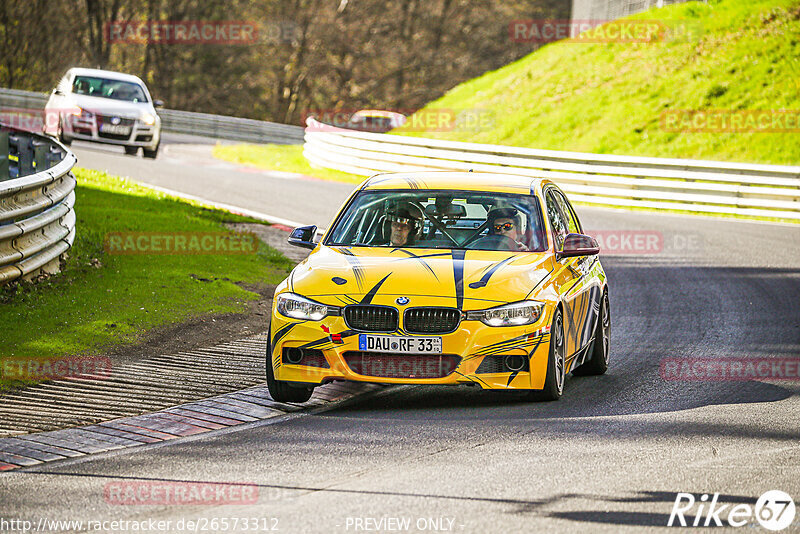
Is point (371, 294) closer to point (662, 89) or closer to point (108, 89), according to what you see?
point (108, 89)

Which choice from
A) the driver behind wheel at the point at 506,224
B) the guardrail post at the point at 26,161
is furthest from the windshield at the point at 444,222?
the guardrail post at the point at 26,161

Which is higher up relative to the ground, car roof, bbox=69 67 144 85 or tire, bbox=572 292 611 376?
car roof, bbox=69 67 144 85

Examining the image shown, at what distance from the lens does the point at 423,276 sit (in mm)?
8367

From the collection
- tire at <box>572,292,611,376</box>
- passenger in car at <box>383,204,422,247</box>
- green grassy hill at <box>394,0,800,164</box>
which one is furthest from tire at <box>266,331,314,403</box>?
green grassy hill at <box>394,0,800,164</box>

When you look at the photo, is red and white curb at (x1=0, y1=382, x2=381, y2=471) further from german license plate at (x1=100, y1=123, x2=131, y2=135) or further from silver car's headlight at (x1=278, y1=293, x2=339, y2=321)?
german license plate at (x1=100, y1=123, x2=131, y2=135)

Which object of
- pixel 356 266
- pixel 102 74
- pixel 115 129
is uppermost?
pixel 102 74

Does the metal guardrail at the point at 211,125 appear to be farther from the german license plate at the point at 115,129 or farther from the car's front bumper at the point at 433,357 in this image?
the car's front bumper at the point at 433,357

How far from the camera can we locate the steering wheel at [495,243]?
360 inches

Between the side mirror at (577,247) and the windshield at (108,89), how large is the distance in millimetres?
19367

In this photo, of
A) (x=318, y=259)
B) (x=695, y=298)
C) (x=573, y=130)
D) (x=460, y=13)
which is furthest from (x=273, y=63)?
(x=318, y=259)

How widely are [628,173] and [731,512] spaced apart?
69.3ft

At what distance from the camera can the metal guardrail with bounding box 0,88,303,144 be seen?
4081cm

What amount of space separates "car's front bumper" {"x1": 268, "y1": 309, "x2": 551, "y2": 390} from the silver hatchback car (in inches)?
745

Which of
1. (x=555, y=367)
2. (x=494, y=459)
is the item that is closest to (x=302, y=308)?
(x=555, y=367)
